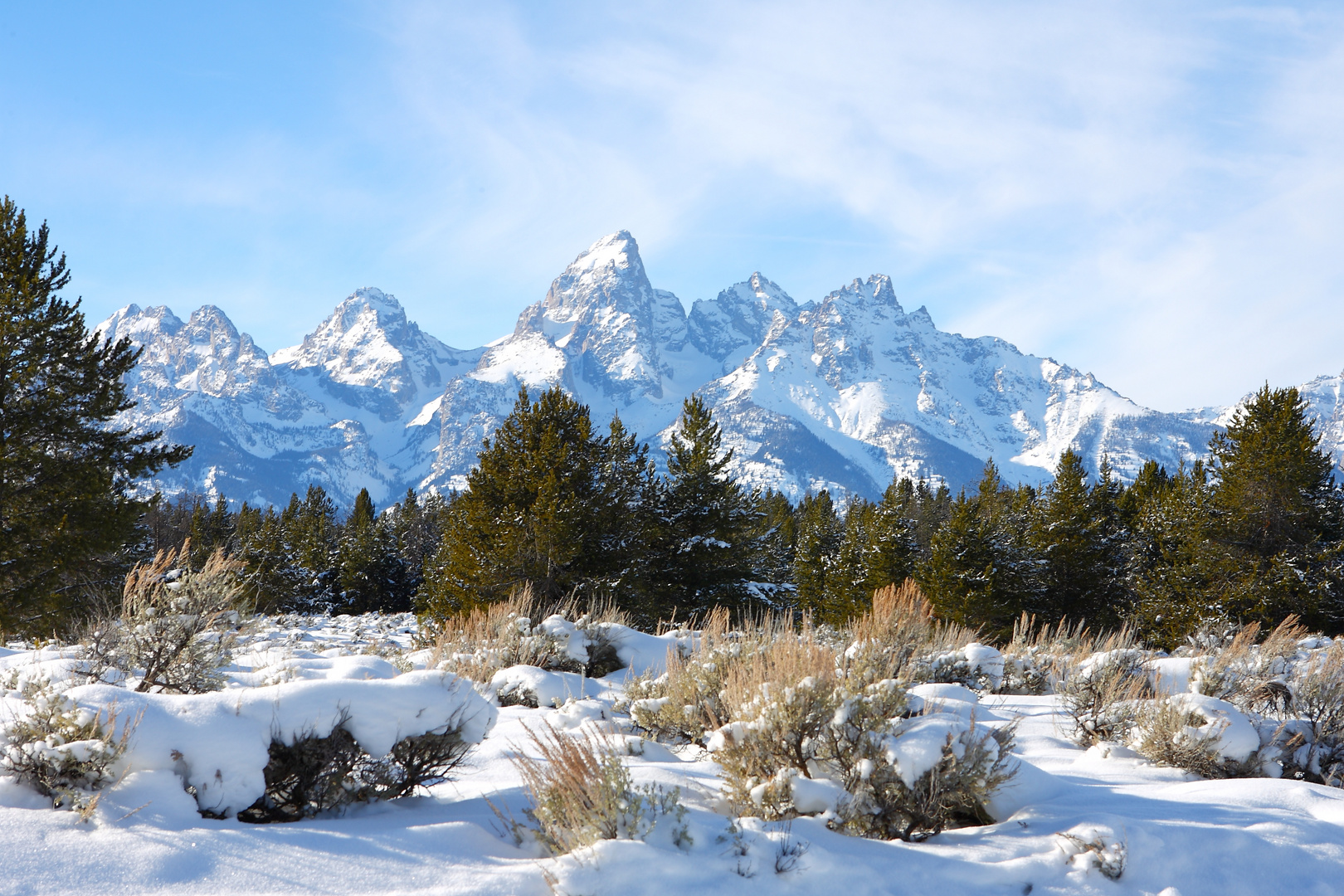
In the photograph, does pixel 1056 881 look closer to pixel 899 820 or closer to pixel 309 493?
pixel 899 820

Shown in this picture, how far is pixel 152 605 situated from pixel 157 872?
8.97ft

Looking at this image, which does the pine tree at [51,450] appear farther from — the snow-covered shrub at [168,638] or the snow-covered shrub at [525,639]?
the snow-covered shrub at [168,638]

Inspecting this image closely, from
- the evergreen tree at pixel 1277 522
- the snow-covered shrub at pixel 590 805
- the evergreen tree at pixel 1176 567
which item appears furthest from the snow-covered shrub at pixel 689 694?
the evergreen tree at pixel 1277 522

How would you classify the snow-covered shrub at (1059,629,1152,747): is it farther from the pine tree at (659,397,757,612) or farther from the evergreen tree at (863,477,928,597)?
the evergreen tree at (863,477,928,597)

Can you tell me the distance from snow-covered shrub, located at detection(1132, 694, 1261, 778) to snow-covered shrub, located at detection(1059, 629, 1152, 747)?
0.98ft

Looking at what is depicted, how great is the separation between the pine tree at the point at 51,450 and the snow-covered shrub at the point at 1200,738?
16.9 m

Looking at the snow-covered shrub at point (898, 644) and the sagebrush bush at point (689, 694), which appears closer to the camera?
the snow-covered shrub at point (898, 644)

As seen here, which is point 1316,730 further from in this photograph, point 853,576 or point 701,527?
point 853,576

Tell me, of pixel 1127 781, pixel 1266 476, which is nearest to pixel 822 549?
pixel 1266 476

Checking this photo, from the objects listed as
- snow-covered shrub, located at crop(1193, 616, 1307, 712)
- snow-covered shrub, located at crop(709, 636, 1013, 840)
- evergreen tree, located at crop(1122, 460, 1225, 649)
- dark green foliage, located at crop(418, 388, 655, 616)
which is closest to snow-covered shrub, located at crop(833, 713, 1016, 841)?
snow-covered shrub, located at crop(709, 636, 1013, 840)

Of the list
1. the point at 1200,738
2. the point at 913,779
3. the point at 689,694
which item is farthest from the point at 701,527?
the point at 913,779

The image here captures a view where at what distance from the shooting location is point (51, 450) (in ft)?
47.3

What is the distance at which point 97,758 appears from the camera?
11.1ft

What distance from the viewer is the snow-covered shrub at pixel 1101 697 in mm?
6055
